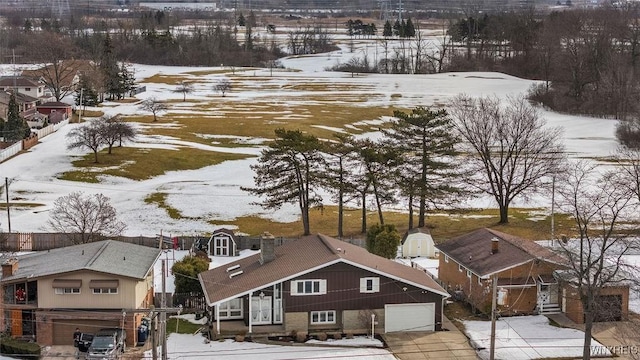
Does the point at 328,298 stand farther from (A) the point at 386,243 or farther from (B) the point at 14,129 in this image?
(B) the point at 14,129

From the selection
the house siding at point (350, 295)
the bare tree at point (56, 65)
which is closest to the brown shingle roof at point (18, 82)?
the bare tree at point (56, 65)

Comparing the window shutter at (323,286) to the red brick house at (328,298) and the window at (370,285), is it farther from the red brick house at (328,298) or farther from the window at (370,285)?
the window at (370,285)

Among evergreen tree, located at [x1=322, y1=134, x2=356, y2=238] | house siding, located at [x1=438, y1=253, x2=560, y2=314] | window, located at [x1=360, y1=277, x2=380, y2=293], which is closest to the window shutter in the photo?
window, located at [x1=360, y1=277, x2=380, y2=293]

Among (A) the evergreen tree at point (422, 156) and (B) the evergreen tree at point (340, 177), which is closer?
(B) the evergreen tree at point (340, 177)

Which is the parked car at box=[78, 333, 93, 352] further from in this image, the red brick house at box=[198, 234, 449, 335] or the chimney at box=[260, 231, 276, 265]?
the chimney at box=[260, 231, 276, 265]

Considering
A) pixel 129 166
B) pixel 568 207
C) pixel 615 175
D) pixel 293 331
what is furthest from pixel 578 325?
pixel 129 166

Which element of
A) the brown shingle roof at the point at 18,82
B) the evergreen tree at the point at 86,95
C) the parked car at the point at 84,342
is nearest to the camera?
the parked car at the point at 84,342

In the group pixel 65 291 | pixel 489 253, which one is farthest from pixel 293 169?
pixel 65 291

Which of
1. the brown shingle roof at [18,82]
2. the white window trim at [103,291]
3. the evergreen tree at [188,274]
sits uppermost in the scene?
the brown shingle roof at [18,82]
